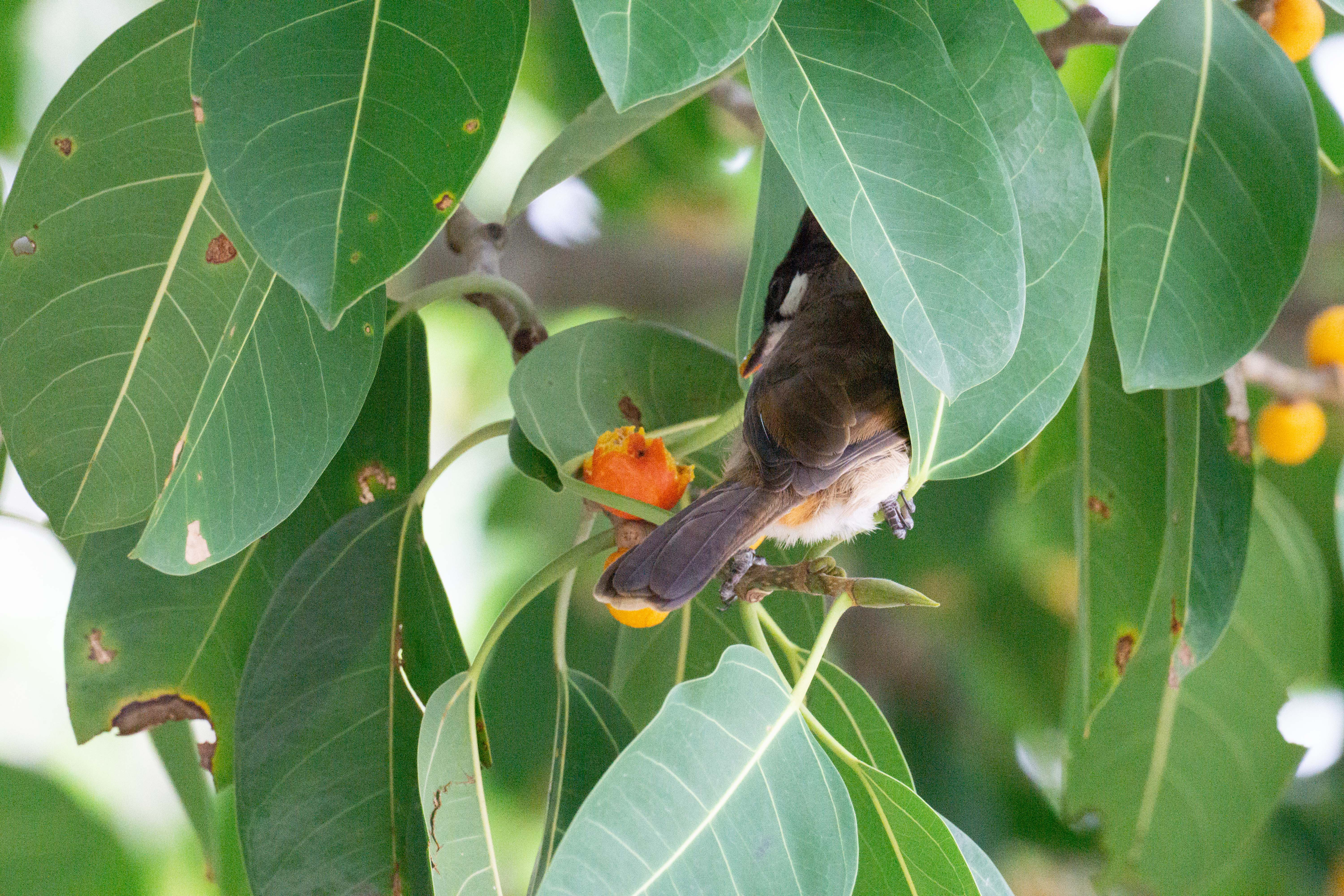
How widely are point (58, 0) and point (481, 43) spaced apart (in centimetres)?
171

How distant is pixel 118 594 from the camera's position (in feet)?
4.04

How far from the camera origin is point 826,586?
0.94 metres

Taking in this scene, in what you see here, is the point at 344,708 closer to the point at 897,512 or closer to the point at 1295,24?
the point at 897,512

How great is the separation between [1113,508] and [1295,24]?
27.8 inches

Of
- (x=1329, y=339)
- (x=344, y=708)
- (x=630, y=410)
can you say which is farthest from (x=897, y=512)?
(x=1329, y=339)

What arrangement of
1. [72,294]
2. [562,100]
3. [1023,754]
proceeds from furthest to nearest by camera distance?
[1023,754], [562,100], [72,294]

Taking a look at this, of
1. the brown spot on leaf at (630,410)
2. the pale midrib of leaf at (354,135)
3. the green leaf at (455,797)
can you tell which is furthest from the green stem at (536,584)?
the pale midrib of leaf at (354,135)

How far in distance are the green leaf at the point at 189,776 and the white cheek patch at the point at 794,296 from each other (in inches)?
38.5

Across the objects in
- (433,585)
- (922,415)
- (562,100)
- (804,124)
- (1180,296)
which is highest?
(562,100)

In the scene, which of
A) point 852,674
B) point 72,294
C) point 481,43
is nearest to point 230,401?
point 72,294

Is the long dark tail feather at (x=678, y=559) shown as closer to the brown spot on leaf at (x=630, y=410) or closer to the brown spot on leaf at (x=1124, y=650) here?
the brown spot on leaf at (x=630, y=410)

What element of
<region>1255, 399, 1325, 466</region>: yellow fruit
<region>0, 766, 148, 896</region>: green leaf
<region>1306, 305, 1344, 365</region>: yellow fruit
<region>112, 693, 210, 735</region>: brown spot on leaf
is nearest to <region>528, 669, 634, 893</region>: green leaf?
<region>112, 693, 210, 735</region>: brown spot on leaf

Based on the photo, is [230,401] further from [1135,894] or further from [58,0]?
[1135,894]

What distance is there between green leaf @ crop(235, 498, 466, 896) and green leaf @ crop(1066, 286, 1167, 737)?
777 mm
